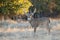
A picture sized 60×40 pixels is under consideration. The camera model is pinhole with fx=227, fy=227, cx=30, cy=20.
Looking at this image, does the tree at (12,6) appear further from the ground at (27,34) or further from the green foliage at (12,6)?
the ground at (27,34)

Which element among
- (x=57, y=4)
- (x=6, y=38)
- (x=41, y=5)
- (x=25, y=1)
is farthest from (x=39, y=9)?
(x=6, y=38)

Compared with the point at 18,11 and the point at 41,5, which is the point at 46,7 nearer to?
the point at 41,5

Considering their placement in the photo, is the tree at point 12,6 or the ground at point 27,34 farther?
the tree at point 12,6

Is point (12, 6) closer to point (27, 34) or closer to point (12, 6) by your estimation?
point (12, 6)

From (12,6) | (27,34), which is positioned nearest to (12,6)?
(12,6)

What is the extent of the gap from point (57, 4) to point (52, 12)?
2734 millimetres

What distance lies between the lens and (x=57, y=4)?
117ft

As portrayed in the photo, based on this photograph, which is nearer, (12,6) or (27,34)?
(27,34)

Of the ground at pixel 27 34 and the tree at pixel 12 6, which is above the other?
the tree at pixel 12 6

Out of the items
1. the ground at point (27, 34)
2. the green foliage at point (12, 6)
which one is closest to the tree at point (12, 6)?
the green foliage at point (12, 6)

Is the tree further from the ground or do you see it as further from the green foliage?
the ground

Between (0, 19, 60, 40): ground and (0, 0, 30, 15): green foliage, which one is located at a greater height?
(0, 0, 30, 15): green foliage

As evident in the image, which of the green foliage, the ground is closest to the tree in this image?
the green foliage

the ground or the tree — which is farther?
the tree
